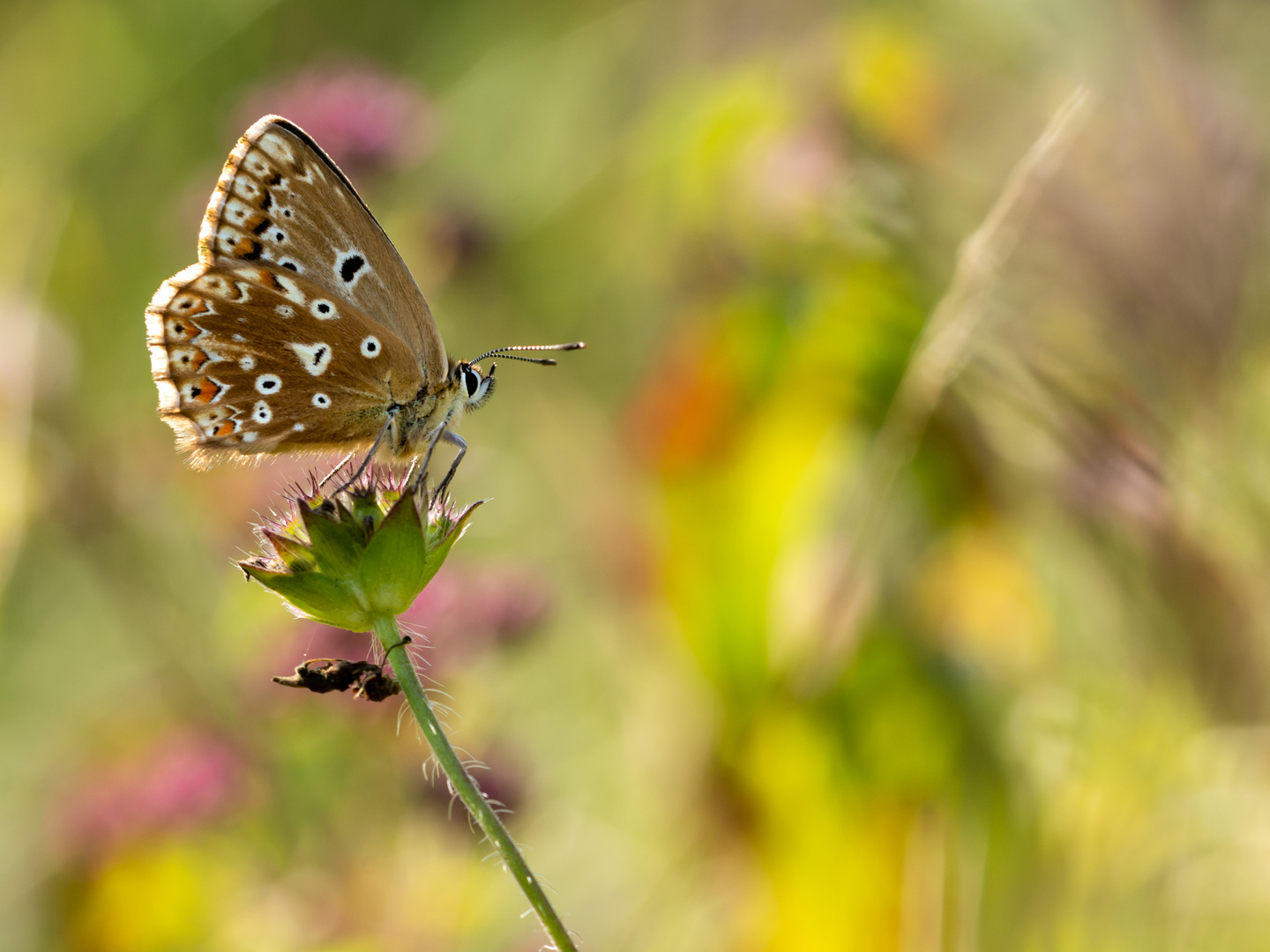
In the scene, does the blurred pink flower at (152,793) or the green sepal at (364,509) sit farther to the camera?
the blurred pink flower at (152,793)

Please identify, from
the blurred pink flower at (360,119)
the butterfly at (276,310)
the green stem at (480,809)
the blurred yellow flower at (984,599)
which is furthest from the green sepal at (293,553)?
the blurred pink flower at (360,119)

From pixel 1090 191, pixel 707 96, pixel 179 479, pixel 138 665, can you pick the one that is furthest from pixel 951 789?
pixel 138 665

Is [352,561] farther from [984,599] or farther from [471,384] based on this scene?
[984,599]

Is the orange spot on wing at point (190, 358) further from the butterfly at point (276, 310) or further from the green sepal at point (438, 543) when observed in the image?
the green sepal at point (438, 543)

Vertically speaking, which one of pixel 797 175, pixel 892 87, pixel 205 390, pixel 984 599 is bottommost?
pixel 205 390

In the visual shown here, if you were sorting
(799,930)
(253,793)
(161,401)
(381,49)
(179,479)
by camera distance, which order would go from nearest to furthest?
(161,401), (799,930), (253,793), (179,479), (381,49)

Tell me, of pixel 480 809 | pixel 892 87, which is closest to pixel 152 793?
pixel 480 809

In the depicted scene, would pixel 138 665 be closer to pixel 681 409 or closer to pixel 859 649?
pixel 681 409
